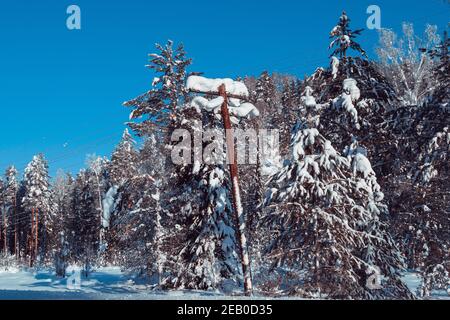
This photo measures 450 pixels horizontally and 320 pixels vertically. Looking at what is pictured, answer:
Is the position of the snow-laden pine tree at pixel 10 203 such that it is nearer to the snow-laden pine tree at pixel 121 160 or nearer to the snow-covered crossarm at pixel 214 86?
the snow-laden pine tree at pixel 121 160

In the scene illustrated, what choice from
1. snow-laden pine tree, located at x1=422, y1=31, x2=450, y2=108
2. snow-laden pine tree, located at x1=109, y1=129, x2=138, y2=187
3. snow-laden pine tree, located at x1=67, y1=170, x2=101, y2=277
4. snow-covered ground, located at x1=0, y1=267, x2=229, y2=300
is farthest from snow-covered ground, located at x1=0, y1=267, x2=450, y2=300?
snow-laden pine tree, located at x1=109, y1=129, x2=138, y2=187

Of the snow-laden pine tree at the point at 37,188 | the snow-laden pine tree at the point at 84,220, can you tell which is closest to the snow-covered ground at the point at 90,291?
the snow-laden pine tree at the point at 84,220

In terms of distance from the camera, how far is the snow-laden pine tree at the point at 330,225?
39.0ft

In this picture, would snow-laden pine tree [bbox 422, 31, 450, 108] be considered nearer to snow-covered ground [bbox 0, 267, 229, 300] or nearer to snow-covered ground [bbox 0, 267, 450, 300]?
snow-covered ground [bbox 0, 267, 450, 300]

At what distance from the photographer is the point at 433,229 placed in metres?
13.2

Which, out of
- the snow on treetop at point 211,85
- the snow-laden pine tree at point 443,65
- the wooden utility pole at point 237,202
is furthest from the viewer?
the snow on treetop at point 211,85

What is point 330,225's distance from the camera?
11.8m

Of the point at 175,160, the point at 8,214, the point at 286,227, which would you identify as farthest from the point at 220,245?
the point at 8,214

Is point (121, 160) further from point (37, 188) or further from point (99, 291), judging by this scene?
point (99, 291)

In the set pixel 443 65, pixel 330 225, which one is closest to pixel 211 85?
pixel 330 225

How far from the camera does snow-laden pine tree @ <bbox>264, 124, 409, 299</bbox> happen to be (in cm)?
1188

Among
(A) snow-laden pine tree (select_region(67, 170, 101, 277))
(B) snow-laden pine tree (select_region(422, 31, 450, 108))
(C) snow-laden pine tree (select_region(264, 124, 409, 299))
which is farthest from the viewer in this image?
(A) snow-laden pine tree (select_region(67, 170, 101, 277))

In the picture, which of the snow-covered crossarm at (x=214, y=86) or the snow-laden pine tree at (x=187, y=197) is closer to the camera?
→ the snow-covered crossarm at (x=214, y=86)

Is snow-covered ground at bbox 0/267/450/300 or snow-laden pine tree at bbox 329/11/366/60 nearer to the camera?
snow-covered ground at bbox 0/267/450/300
